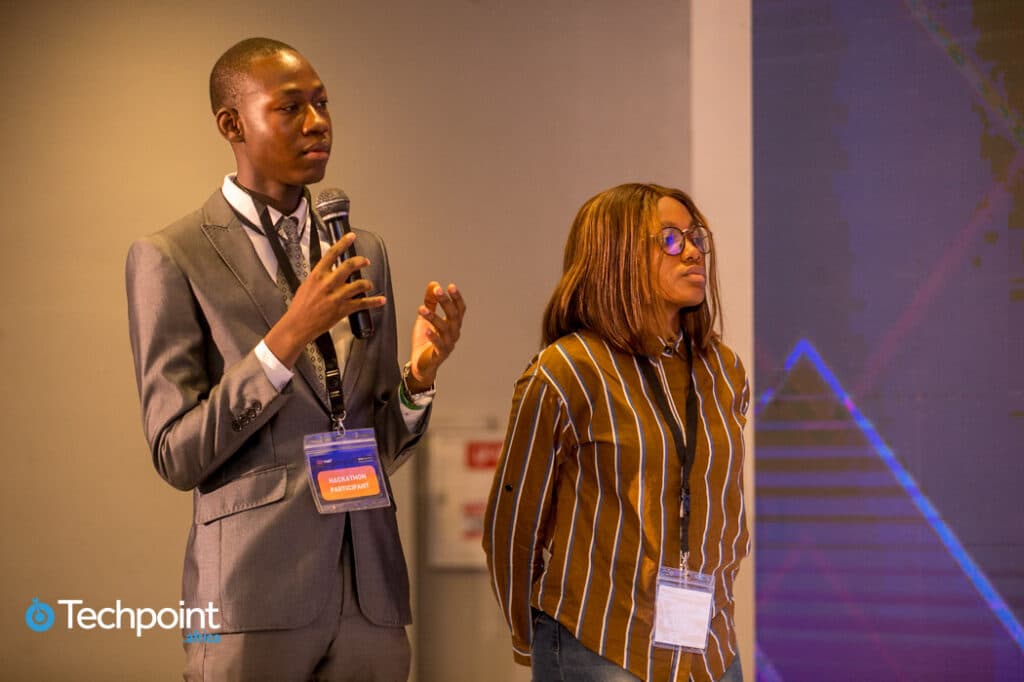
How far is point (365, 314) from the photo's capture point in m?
2.05

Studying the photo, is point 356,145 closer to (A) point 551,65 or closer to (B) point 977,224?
(A) point 551,65

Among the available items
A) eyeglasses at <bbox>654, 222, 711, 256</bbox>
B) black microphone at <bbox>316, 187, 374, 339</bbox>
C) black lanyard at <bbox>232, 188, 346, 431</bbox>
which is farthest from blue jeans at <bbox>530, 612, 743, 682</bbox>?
eyeglasses at <bbox>654, 222, 711, 256</bbox>

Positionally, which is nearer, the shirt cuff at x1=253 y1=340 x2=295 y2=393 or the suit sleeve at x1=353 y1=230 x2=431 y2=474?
the shirt cuff at x1=253 y1=340 x2=295 y2=393

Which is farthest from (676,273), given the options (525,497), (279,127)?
(279,127)

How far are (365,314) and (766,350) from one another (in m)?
1.81

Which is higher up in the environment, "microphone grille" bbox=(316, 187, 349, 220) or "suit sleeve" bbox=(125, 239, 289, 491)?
"microphone grille" bbox=(316, 187, 349, 220)

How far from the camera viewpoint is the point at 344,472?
2.12 meters

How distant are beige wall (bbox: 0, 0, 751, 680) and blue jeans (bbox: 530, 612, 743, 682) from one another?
3.63ft

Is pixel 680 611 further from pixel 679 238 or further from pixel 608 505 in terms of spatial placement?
pixel 679 238

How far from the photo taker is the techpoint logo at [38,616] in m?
3.15

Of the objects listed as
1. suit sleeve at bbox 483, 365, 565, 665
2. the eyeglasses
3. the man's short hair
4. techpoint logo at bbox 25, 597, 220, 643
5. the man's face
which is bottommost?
techpoint logo at bbox 25, 597, 220, 643

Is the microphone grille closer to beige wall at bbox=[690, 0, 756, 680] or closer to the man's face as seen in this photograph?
the man's face

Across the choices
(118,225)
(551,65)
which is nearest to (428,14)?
(551,65)

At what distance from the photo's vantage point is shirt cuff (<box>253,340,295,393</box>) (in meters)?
1.99
